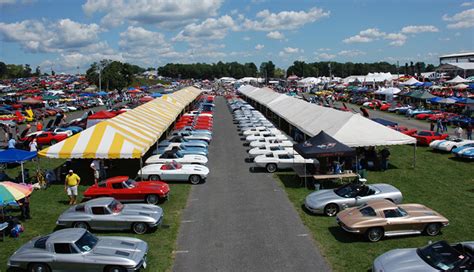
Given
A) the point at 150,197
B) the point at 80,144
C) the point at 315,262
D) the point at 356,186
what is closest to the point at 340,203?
the point at 356,186

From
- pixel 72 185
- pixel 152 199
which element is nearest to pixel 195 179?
pixel 152 199

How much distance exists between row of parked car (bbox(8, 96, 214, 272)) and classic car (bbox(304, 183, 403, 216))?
18.6 ft

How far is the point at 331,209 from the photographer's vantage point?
15.3 meters

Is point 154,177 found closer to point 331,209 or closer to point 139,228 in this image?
point 139,228

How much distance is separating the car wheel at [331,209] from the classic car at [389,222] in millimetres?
2103

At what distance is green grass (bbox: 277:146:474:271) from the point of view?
12031mm

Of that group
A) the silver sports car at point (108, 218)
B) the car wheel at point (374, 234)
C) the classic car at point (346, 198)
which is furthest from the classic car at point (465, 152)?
the silver sports car at point (108, 218)

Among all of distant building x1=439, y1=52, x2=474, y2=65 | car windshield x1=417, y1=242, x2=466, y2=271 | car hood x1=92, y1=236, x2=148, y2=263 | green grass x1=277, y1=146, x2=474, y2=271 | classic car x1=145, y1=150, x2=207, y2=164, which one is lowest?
green grass x1=277, y1=146, x2=474, y2=271

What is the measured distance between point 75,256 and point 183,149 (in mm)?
15632

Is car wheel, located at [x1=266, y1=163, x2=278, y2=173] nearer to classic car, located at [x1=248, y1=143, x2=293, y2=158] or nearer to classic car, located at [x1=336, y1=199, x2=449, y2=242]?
classic car, located at [x1=248, y1=143, x2=293, y2=158]

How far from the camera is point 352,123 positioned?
75.5ft

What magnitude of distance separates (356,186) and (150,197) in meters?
8.23

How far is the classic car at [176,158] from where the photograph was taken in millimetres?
22500

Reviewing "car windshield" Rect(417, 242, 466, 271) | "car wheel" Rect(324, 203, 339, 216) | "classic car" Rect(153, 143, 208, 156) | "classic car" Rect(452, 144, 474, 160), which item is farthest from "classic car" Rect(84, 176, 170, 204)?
"classic car" Rect(452, 144, 474, 160)
